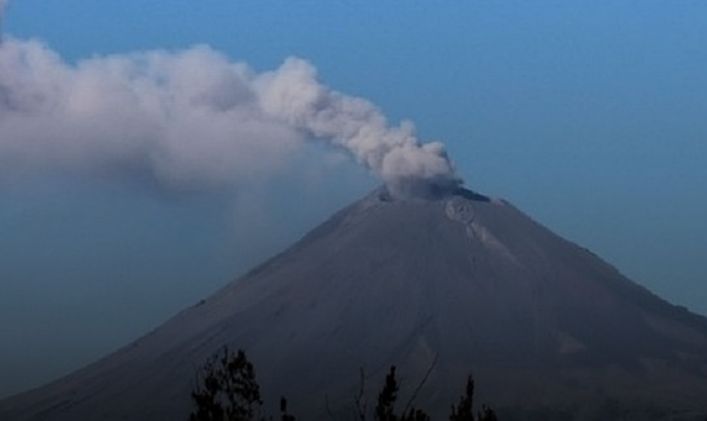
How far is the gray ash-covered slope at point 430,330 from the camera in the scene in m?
123

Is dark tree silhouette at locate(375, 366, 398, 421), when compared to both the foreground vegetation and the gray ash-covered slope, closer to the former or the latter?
the foreground vegetation

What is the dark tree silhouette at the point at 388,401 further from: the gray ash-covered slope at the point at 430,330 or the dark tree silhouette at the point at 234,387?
the gray ash-covered slope at the point at 430,330

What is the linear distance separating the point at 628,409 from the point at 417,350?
59.0 ft

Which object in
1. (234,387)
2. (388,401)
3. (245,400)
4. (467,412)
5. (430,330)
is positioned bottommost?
(467,412)

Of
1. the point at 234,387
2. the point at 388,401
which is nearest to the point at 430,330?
the point at 234,387

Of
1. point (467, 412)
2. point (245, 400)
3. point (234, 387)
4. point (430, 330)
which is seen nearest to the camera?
point (467, 412)

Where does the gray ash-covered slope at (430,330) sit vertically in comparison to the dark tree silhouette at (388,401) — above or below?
above

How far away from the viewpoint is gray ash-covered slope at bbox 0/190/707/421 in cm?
12269

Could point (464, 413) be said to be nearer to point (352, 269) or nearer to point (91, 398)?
point (91, 398)

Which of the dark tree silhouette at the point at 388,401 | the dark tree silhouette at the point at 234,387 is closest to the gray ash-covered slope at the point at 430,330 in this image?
the dark tree silhouette at the point at 234,387

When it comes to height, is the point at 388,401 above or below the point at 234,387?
below

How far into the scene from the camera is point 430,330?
132375mm

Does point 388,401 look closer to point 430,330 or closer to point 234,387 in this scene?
point 234,387

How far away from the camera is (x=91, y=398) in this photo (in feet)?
424
